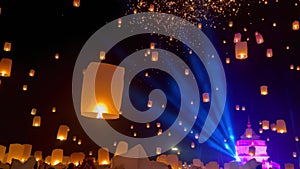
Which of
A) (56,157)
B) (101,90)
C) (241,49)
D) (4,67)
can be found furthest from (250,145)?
(101,90)

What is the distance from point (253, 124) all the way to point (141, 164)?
56.4 ft

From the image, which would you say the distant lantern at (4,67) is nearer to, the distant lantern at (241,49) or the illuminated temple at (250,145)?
the distant lantern at (241,49)

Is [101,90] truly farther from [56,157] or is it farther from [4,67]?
[56,157]

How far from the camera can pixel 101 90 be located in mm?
3070

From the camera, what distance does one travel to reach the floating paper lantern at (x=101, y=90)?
3066 mm

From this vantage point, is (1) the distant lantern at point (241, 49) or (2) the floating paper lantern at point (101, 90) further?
(1) the distant lantern at point (241, 49)

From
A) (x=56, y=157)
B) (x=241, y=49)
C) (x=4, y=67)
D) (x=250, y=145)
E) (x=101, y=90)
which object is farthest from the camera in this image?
(x=250, y=145)

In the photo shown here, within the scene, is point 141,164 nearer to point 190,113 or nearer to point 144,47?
point 144,47

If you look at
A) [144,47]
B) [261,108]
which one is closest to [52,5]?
[144,47]

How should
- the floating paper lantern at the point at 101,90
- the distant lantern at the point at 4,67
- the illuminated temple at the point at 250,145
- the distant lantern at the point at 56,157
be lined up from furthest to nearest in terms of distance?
the illuminated temple at the point at 250,145
the distant lantern at the point at 56,157
the distant lantern at the point at 4,67
the floating paper lantern at the point at 101,90

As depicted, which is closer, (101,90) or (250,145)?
→ (101,90)

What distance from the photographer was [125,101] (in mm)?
15094

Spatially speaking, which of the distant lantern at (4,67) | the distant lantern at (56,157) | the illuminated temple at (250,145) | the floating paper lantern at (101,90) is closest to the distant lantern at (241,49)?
the distant lantern at (56,157)

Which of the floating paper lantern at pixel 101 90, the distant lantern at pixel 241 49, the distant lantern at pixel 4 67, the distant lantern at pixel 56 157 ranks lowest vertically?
the distant lantern at pixel 56 157
